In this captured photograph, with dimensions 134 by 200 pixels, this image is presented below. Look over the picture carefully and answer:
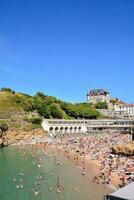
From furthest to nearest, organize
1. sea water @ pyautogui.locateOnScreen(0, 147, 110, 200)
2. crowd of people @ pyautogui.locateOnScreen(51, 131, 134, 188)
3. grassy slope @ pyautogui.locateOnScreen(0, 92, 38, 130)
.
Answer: grassy slope @ pyautogui.locateOnScreen(0, 92, 38, 130), crowd of people @ pyautogui.locateOnScreen(51, 131, 134, 188), sea water @ pyautogui.locateOnScreen(0, 147, 110, 200)

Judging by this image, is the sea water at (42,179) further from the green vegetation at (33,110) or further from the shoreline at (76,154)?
the green vegetation at (33,110)

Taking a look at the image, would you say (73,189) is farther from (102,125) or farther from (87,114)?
(87,114)

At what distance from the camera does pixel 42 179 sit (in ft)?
185

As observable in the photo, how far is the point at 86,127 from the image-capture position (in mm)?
139000

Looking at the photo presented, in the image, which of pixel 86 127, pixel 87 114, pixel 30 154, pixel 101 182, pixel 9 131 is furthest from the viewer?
pixel 87 114

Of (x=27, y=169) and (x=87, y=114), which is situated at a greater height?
(x=87, y=114)

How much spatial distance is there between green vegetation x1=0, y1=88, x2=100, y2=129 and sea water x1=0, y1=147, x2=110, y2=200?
142ft

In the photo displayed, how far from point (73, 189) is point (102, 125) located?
9296 cm

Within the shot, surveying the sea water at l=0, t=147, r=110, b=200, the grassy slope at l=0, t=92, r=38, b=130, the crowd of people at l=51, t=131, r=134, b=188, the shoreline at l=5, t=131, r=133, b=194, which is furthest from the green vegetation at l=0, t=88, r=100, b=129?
the sea water at l=0, t=147, r=110, b=200

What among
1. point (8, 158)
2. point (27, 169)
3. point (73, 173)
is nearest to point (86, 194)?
point (73, 173)

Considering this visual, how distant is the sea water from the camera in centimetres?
4700

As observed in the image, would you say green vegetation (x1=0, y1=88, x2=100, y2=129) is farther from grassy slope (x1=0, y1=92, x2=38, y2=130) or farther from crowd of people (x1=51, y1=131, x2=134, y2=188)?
crowd of people (x1=51, y1=131, x2=134, y2=188)

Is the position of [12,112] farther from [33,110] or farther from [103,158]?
[103,158]

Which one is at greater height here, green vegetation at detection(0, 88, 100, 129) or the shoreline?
green vegetation at detection(0, 88, 100, 129)
